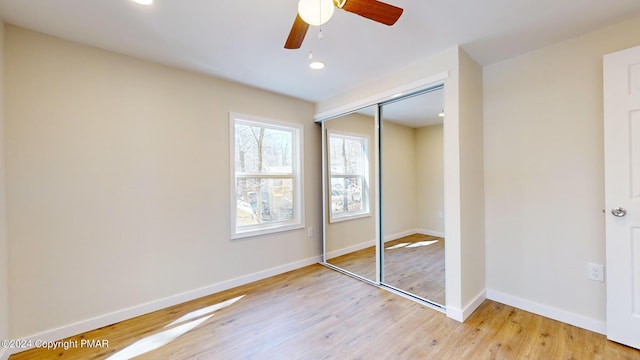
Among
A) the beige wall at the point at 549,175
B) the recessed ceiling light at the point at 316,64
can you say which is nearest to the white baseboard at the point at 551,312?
the beige wall at the point at 549,175

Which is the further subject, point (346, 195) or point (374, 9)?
point (346, 195)

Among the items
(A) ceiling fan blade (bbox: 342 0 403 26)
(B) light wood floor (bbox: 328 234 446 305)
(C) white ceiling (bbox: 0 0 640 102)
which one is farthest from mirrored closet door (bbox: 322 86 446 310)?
(A) ceiling fan blade (bbox: 342 0 403 26)

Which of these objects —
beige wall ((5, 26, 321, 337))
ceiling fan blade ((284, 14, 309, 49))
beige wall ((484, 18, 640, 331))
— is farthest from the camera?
beige wall ((484, 18, 640, 331))

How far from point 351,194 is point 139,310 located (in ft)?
8.48

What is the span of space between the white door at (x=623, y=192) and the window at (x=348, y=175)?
206cm

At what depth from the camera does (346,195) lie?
3.66 meters

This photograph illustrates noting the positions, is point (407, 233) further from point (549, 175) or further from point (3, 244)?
point (3, 244)

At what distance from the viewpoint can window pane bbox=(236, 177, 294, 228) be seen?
323cm

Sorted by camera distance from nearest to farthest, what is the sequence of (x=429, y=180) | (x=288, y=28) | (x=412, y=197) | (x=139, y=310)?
(x=288, y=28), (x=139, y=310), (x=429, y=180), (x=412, y=197)

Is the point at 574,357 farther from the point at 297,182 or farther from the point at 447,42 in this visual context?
the point at 297,182

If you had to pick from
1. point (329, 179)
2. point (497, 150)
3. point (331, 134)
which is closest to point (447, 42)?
point (497, 150)

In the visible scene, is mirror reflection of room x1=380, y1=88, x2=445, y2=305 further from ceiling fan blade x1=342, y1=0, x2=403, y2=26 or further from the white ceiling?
ceiling fan blade x1=342, y1=0, x2=403, y2=26

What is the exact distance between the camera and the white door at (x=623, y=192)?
72.9 inches

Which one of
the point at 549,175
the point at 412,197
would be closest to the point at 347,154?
the point at 412,197
